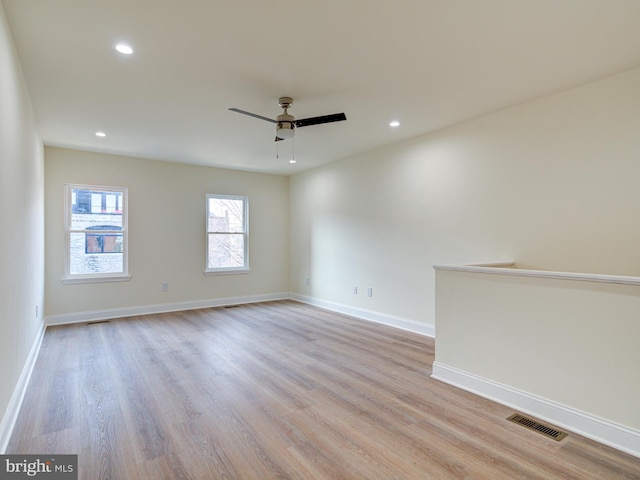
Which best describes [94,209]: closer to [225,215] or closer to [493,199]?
[225,215]

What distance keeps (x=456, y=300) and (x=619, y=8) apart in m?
2.26

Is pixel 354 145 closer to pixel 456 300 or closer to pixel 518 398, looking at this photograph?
pixel 456 300

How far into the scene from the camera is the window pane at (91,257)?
5449 mm

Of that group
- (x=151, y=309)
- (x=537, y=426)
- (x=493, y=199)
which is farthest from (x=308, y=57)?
(x=151, y=309)

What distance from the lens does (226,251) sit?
689 cm

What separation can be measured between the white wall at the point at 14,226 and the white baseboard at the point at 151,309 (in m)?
1.95

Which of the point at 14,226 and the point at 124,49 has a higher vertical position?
the point at 124,49

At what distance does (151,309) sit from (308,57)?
5111 mm

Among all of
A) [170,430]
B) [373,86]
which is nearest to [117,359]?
[170,430]

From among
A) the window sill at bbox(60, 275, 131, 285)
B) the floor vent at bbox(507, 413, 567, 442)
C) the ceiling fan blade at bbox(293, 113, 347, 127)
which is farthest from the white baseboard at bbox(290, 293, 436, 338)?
the window sill at bbox(60, 275, 131, 285)

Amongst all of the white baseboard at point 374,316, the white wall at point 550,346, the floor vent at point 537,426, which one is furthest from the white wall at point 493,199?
the floor vent at point 537,426

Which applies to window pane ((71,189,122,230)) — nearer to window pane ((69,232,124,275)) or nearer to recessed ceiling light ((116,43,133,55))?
window pane ((69,232,124,275))

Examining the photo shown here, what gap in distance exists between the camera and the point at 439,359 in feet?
10.4

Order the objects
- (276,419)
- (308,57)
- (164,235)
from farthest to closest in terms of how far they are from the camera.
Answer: (164,235), (308,57), (276,419)
